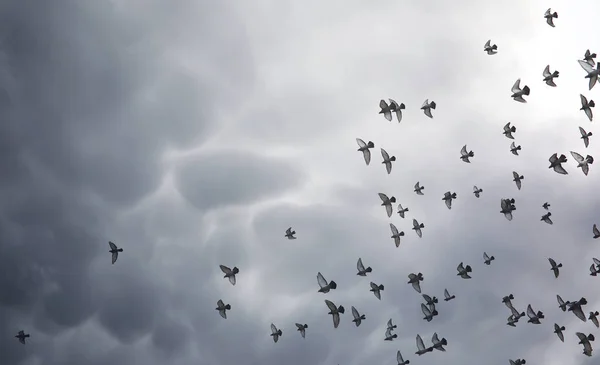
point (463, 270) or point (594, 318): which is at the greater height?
point (463, 270)

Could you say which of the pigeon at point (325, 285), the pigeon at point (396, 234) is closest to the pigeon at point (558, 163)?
the pigeon at point (396, 234)

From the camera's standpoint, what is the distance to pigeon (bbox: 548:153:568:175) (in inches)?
3516

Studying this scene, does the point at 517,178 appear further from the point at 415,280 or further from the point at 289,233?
the point at 289,233

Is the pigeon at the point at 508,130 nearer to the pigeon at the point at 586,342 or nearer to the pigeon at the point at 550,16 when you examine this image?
the pigeon at the point at 550,16

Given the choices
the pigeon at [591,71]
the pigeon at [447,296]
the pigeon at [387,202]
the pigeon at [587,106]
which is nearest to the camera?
the pigeon at [591,71]

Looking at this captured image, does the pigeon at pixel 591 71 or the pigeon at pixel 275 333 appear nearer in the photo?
the pigeon at pixel 591 71

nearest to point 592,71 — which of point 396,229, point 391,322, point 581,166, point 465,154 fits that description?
point 581,166

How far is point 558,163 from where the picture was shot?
90.1 metres

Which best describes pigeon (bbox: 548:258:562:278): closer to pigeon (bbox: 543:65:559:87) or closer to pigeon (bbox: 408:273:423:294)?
pigeon (bbox: 408:273:423:294)

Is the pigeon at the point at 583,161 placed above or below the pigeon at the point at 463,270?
above

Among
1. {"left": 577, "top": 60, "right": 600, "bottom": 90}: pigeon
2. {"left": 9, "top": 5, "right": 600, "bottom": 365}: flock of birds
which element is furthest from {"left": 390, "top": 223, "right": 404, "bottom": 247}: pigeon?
{"left": 577, "top": 60, "right": 600, "bottom": 90}: pigeon

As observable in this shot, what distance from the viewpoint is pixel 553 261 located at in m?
98.1

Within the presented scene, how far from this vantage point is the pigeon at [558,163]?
8931 cm

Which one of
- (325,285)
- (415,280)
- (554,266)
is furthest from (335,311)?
(554,266)
